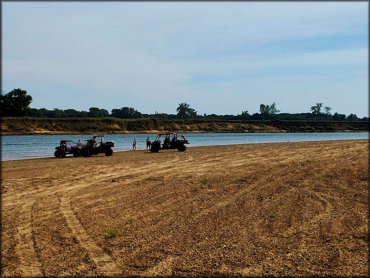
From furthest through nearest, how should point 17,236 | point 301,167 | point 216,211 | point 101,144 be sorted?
point 101,144
point 301,167
point 216,211
point 17,236

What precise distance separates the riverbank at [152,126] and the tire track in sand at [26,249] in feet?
308

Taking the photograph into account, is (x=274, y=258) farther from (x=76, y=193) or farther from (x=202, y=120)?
(x=202, y=120)

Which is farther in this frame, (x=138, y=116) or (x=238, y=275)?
(x=138, y=116)

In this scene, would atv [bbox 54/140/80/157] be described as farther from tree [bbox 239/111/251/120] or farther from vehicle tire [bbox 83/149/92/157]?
tree [bbox 239/111/251/120]

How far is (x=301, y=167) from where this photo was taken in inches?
776

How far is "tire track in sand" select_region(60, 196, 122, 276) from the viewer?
6.56 metres

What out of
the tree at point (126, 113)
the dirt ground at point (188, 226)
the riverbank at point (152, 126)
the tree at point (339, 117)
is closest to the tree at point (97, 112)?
the tree at point (126, 113)

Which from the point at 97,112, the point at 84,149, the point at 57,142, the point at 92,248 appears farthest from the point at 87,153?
the point at 97,112

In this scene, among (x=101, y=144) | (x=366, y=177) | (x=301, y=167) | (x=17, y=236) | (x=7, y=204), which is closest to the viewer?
(x=17, y=236)

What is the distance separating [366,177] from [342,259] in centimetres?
1059

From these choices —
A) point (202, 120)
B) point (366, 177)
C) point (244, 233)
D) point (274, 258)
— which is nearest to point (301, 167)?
point (366, 177)

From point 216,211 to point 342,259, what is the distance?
402 cm

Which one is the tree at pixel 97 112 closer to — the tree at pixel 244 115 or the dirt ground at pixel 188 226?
the tree at pixel 244 115

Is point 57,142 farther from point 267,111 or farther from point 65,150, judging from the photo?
point 267,111
